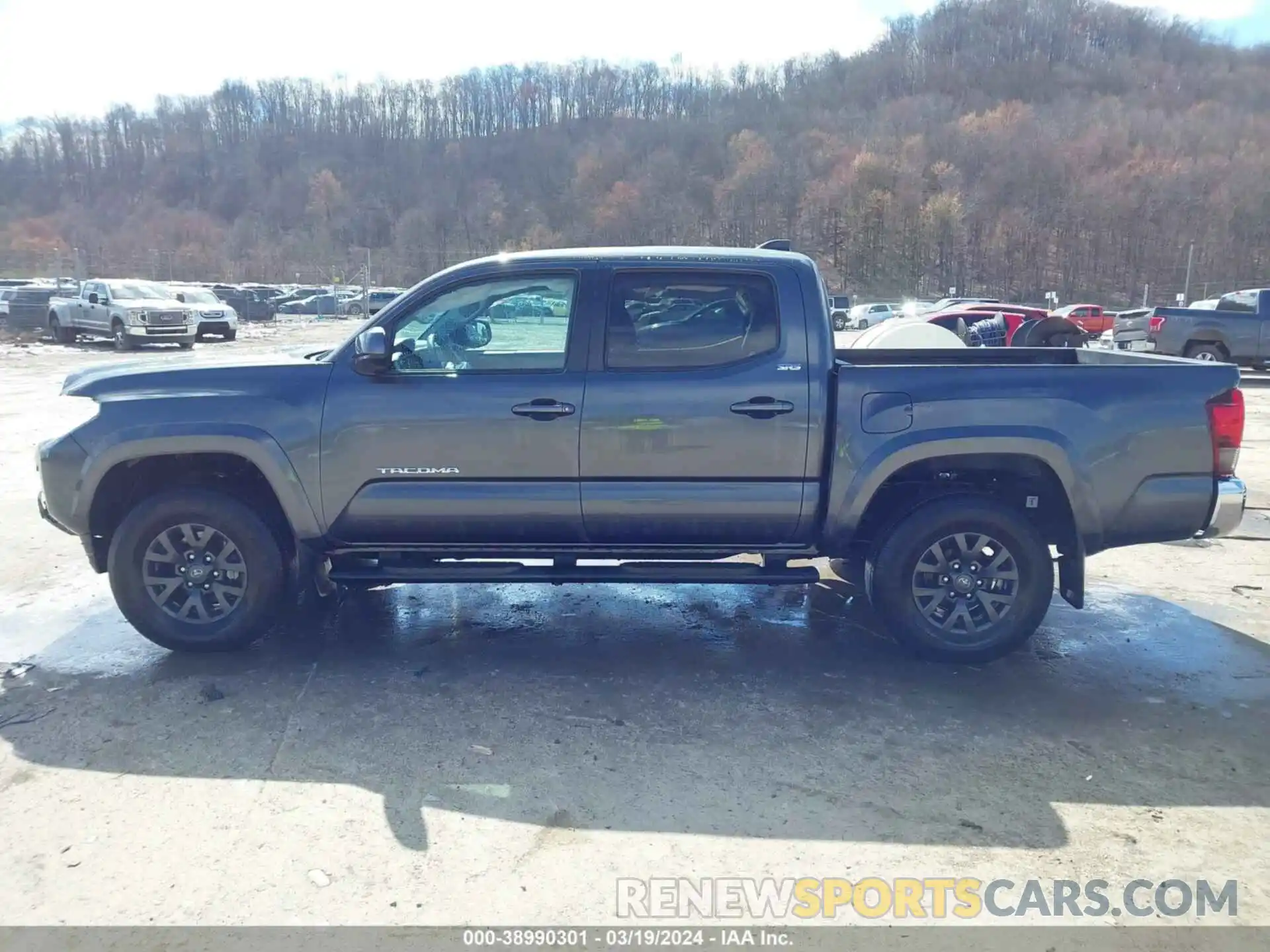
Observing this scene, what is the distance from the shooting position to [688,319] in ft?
15.2

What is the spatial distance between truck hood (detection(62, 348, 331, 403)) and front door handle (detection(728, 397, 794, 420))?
2085 mm

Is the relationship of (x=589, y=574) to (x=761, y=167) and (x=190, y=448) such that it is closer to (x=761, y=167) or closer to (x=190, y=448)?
(x=190, y=448)

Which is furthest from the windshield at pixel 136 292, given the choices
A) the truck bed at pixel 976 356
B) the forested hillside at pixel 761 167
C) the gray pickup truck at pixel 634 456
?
the forested hillside at pixel 761 167

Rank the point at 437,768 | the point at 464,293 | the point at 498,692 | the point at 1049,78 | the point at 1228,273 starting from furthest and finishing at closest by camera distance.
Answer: the point at 1049,78, the point at 1228,273, the point at 464,293, the point at 498,692, the point at 437,768

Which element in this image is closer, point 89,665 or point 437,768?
point 437,768

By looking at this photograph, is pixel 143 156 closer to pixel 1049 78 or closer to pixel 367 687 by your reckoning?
pixel 1049 78

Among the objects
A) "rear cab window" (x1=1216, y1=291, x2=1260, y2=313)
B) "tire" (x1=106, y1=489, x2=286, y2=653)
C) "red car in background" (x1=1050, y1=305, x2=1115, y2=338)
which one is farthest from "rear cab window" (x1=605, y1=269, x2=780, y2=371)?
"red car in background" (x1=1050, y1=305, x2=1115, y2=338)

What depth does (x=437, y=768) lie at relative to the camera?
3678mm

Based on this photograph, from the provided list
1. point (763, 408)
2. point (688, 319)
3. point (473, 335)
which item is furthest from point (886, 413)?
point (473, 335)

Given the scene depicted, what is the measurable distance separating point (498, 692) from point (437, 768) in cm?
73

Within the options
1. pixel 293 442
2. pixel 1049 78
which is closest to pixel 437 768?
pixel 293 442

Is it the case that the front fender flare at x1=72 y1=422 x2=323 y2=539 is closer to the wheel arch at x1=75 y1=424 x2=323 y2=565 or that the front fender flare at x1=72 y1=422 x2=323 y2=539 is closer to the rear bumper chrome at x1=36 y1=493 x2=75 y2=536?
the wheel arch at x1=75 y1=424 x2=323 y2=565

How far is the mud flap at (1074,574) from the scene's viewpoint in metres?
4.61

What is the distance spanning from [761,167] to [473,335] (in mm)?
90882
